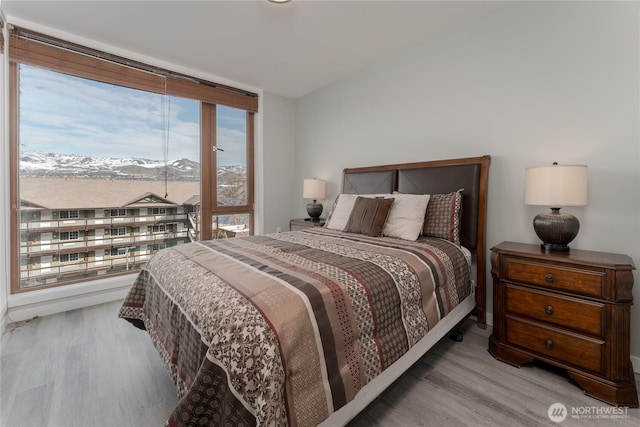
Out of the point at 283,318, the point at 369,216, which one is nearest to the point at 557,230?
the point at 369,216

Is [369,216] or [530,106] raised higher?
[530,106]

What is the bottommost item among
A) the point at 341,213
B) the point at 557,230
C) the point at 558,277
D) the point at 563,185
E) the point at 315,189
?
the point at 558,277

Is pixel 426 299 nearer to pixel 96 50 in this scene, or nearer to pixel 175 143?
pixel 175 143

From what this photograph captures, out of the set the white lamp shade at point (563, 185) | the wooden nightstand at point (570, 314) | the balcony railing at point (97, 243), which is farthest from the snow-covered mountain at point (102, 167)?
the white lamp shade at point (563, 185)

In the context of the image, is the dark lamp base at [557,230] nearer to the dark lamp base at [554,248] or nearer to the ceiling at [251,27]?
the dark lamp base at [554,248]

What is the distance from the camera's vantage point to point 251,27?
2.54 m

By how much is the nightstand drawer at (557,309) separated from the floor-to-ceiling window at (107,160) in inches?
135

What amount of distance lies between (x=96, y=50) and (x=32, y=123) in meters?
0.95

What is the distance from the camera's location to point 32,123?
2.64 m

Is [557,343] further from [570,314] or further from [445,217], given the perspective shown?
[445,217]

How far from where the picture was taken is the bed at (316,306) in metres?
0.88

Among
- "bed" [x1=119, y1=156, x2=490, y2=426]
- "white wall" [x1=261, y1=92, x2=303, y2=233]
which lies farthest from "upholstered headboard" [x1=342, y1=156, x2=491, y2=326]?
"white wall" [x1=261, y1=92, x2=303, y2=233]

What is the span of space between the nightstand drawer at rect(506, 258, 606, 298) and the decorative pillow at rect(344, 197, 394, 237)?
0.94 m

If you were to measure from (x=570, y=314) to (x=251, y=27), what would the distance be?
327cm
